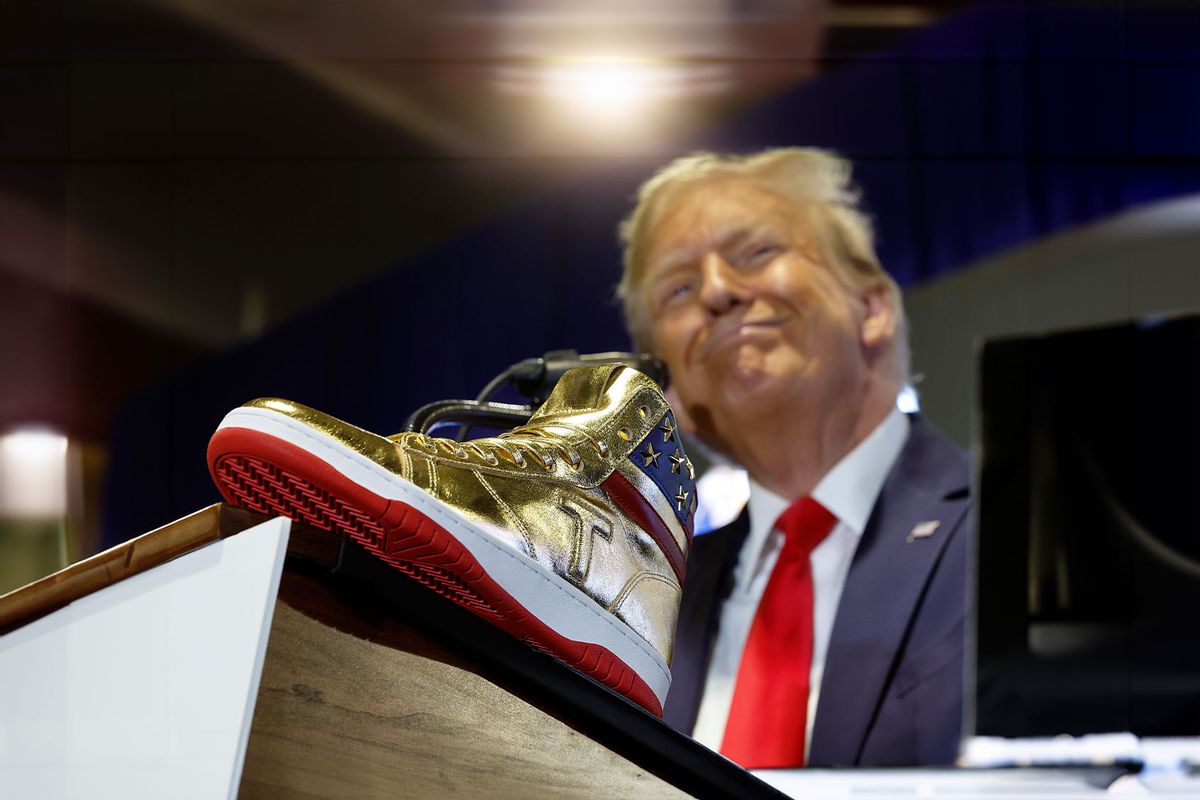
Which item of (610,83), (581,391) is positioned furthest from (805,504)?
(581,391)

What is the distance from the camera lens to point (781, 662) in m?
1.97

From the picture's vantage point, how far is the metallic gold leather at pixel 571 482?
0.52 m

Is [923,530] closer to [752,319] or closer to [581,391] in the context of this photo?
[752,319]

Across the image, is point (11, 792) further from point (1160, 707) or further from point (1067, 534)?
point (1160, 707)

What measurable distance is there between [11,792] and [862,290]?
1945 mm

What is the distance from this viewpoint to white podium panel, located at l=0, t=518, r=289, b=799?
0.42 m

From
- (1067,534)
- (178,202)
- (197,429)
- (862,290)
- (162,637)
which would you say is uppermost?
(178,202)

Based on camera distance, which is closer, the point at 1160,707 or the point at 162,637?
the point at 162,637

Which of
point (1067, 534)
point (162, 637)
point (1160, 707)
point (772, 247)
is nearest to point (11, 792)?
point (162, 637)

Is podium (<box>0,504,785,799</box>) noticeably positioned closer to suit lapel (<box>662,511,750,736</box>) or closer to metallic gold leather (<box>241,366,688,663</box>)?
metallic gold leather (<box>241,366,688,663</box>)

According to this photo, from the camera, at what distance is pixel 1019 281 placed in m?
2.24

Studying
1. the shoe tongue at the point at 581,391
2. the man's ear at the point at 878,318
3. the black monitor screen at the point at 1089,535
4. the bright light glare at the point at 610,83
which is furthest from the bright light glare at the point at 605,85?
the shoe tongue at the point at 581,391

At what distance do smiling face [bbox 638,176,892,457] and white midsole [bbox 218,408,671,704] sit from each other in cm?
143

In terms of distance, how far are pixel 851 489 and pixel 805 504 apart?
10 cm
